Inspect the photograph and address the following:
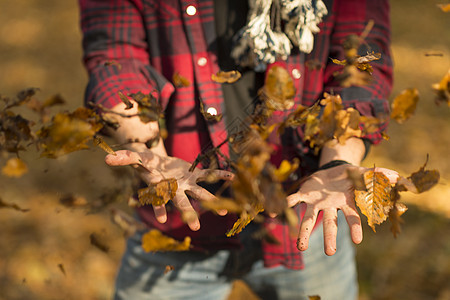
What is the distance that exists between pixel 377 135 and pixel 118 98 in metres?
0.54

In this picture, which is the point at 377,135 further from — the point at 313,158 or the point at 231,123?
the point at 231,123

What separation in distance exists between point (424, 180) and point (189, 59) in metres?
0.49

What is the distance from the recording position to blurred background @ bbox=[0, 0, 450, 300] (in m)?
1.52

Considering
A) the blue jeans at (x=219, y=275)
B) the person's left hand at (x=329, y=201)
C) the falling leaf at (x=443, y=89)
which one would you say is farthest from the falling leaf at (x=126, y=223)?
the falling leaf at (x=443, y=89)

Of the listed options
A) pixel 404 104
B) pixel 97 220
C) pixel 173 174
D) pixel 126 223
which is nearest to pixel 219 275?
pixel 126 223

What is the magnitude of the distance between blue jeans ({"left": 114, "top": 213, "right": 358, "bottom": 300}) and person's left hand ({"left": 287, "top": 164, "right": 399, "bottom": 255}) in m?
0.26

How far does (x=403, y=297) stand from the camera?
4.77ft

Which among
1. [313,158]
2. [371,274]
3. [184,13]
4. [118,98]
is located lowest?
[371,274]

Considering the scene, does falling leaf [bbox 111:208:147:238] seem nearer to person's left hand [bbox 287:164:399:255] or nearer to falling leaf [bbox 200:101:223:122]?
falling leaf [bbox 200:101:223:122]

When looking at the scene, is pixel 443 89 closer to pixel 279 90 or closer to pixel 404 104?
pixel 404 104

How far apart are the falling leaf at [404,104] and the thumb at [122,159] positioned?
48cm

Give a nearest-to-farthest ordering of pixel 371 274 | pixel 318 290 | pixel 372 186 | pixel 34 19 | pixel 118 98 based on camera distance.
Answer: pixel 372 186 → pixel 118 98 → pixel 318 290 → pixel 371 274 → pixel 34 19

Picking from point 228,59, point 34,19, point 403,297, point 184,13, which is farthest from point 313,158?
point 34,19

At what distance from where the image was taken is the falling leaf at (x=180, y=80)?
2.41 feet
